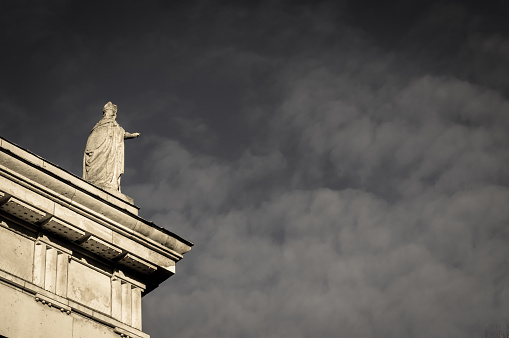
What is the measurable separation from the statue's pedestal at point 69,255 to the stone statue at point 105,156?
4.88 feet

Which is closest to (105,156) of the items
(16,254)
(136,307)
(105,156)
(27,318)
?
(105,156)

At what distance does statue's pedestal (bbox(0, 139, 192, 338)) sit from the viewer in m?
17.5

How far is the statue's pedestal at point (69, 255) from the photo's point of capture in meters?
17.5

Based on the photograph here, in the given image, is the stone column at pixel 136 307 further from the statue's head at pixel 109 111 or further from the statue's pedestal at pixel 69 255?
the statue's head at pixel 109 111

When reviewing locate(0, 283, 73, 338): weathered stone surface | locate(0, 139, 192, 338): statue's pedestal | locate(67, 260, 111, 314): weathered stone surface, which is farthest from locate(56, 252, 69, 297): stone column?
locate(0, 283, 73, 338): weathered stone surface

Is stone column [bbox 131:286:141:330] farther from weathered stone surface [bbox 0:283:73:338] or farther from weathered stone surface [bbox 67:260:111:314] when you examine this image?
weathered stone surface [bbox 0:283:73:338]

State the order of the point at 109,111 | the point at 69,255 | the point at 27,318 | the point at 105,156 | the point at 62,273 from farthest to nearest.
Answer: the point at 109,111 → the point at 105,156 → the point at 69,255 → the point at 62,273 → the point at 27,318

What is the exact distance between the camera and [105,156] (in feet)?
74.5

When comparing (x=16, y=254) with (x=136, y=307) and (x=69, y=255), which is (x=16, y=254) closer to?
(x=69, y=255)

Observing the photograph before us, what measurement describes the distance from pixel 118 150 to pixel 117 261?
13.1ft

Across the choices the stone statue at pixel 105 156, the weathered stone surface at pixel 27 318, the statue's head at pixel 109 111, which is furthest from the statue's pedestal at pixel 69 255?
the statue's head at pixel 109 111

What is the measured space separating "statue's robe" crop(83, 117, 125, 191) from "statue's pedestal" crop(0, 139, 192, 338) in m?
1.49

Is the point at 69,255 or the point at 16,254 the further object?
the point at 69,255

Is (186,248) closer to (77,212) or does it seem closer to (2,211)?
(77,212)
